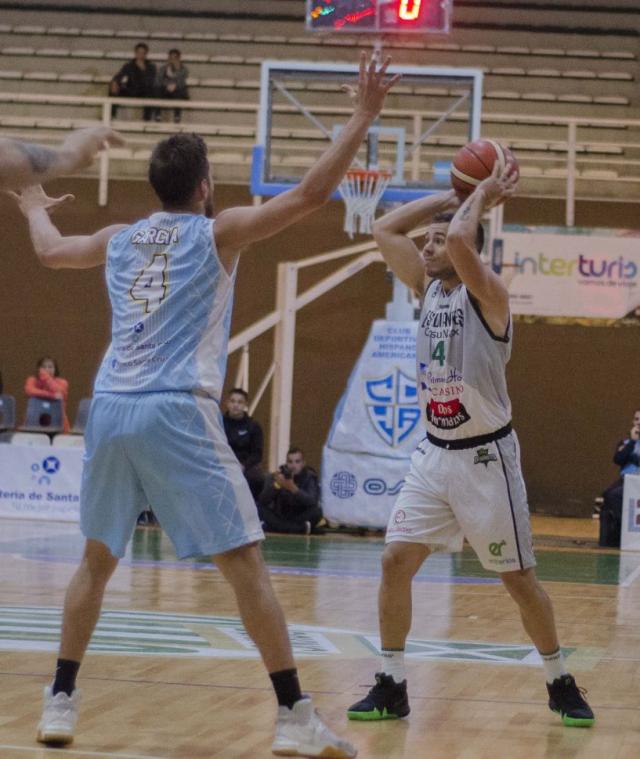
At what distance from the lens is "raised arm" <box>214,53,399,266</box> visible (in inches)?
177

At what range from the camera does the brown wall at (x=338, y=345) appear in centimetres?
1972

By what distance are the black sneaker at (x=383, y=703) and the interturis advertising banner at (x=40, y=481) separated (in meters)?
10.5

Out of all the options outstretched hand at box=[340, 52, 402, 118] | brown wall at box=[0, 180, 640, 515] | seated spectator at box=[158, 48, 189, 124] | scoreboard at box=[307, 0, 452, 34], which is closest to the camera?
outstretched hand at box=[340, 52, 402, 118]

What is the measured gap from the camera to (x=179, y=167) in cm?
472

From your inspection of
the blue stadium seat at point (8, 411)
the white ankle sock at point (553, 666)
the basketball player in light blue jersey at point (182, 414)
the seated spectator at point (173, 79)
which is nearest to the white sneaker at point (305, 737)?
the basketball player in light blue jersey at point (182, 414)

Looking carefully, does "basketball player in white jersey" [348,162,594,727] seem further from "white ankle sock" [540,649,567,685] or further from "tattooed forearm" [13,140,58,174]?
"tattooed forearm" [13,140,58,174]

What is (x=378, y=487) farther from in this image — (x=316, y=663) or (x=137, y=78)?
Result: (x=316, y=663)

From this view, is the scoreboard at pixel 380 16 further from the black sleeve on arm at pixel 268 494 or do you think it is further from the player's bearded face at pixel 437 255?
the player's bearded face at pixel 437 255

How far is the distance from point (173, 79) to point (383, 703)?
16432mm

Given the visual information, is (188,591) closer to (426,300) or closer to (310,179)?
(426,300)

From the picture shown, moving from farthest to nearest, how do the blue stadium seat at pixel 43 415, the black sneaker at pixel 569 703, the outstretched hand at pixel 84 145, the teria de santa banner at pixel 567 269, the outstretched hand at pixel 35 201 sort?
the teria de santa banner at pixel 567 269, the blue stadium seat at pixel 43 415, the black sneaker at pixel 569 703, the outstretched hand at pixel 35 201, the outstretched hand at pixel 84 145

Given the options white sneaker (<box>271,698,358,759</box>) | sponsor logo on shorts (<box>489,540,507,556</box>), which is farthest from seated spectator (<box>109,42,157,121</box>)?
white sneaker (<box>271,698,358,759</box>)

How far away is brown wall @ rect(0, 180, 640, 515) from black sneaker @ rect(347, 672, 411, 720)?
14.5 meters

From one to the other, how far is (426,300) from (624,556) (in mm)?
9033
